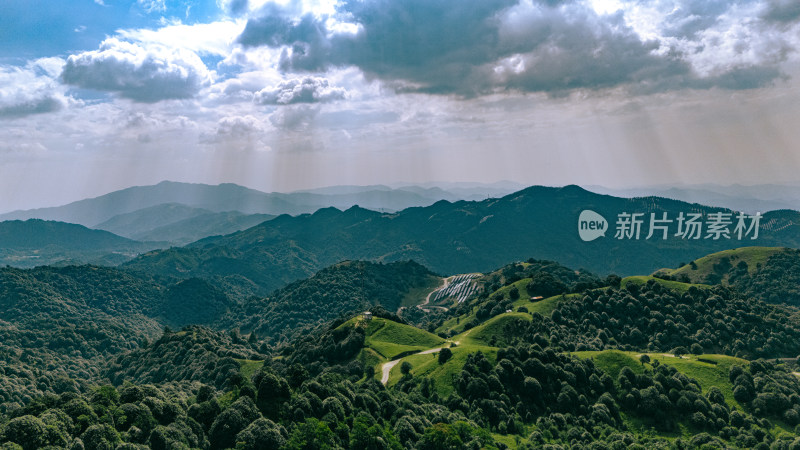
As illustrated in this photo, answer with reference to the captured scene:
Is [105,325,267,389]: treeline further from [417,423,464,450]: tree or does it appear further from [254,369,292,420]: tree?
[417,423,464,450]: tree

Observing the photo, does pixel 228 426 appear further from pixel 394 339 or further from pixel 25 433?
pixel 394 339

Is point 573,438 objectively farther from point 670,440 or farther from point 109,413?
point 109,413

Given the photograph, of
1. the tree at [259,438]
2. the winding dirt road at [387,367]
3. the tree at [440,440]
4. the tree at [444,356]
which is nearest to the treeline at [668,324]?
the winding dirt road at [387,367]

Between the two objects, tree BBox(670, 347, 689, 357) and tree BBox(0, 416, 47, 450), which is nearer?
tree BBox(0, 416, 47, 450)

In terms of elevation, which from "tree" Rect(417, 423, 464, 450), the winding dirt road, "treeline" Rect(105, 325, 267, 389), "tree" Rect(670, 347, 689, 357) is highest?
"tree" Rect(417, 423, 464, 450)

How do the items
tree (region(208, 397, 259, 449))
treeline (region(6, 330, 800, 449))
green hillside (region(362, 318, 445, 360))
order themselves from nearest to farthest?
treeline (region(6, 330, 800, 449)) < tree (region(208, 397, 259, 449)) < green hillside (region(362, 318, 445, 360))

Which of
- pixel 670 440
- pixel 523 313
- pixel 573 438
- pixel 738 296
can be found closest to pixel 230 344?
pixel 523 313

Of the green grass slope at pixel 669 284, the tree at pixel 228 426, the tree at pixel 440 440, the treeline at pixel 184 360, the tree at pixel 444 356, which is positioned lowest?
the treeline at pixel 184 360

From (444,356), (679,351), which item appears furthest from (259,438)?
(679,351)

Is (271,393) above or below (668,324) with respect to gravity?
above

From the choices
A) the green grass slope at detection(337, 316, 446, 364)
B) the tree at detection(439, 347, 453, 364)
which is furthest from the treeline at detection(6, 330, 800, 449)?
the green grass slope at detection(337, 316, 446, 364)

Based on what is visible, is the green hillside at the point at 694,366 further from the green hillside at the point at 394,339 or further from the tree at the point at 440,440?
the tree at the point at 440,440

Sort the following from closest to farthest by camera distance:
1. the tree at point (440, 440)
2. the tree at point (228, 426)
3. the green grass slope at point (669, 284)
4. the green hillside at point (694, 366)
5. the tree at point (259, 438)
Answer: the tree at point (259, 438), the tree at point (228, 426), the tree at point (440, 440), the green hillside at point (694, 366), the green grass slope at point (669, 284)
